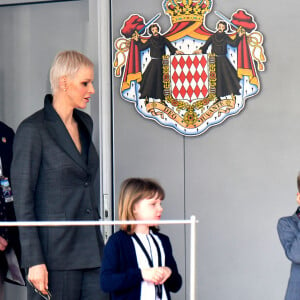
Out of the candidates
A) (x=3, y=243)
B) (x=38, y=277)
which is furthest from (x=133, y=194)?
(x=3, y=243)

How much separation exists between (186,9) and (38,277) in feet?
6.52

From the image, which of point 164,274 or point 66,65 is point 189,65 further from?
point 164,274

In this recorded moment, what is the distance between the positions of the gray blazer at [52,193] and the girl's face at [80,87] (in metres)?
0.12

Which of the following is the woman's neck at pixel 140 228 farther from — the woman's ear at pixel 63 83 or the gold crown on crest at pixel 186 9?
the gold crown on crest at pixel 186 9

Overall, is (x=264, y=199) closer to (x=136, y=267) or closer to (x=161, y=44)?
(x=161, y=44)

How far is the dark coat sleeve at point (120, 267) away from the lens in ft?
9.46

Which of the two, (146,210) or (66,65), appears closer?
(146,210)

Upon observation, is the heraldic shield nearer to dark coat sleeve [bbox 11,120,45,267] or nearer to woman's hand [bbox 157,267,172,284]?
dark coat sleeve [bbox 11,120,45,267]

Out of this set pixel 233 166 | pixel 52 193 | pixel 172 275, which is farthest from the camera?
pixel 233 166

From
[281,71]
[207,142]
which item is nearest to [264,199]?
[207,142]

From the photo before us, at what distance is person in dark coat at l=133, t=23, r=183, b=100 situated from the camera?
173 inches

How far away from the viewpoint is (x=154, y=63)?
14.4ft

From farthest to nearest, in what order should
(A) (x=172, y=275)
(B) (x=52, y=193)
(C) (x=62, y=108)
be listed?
(C) (x=62, y=108), (B) (x=52, y=193), (A) (x=172, y=275)

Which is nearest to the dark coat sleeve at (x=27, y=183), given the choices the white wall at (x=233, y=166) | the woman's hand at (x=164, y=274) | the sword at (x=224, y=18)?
the woman's hand at (x=164, y=274)
